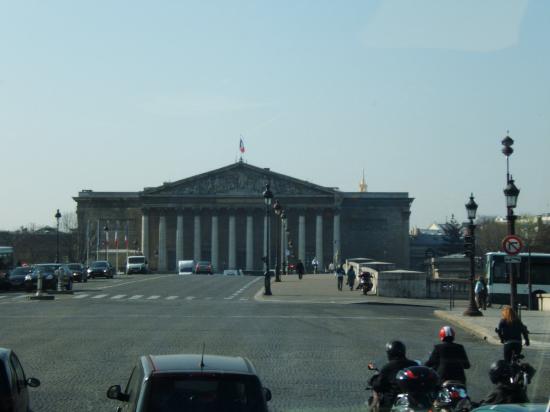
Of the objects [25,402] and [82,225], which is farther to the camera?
[82,225]

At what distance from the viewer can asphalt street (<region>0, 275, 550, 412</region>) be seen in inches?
658

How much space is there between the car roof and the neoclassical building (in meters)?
147

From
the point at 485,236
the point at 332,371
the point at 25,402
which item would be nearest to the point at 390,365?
the point at 25,402

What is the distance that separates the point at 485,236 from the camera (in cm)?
13988

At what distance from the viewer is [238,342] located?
25.3 meters

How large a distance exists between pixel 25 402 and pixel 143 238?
150200 mm

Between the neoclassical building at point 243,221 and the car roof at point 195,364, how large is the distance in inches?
5798

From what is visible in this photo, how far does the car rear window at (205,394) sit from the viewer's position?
834cm

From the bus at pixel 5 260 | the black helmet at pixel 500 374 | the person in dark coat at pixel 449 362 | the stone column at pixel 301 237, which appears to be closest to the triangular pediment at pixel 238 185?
the stone column at pixel 301 237

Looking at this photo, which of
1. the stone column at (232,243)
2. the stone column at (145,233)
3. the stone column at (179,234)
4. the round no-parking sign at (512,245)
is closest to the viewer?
the round no-parking sign at (512,245)

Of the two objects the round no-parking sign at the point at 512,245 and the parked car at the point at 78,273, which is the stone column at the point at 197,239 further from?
the round no-parking sign at the point at 512,245

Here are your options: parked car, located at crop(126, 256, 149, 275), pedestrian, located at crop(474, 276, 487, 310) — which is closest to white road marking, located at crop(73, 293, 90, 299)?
Answer: pedestrian, located at crop(474, 276, 487, 310)

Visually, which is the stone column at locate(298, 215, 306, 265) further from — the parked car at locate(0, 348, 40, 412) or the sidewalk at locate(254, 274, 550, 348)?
the parked car at locate(0, 348, 40, 412)

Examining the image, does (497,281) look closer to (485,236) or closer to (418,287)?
(418,287)
